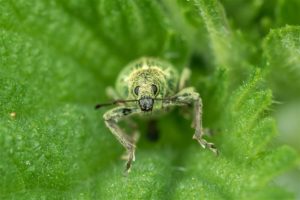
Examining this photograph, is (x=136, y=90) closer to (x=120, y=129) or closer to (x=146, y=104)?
(x=146, y=104)

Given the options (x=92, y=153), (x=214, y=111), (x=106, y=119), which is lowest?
(x=92, y=153)

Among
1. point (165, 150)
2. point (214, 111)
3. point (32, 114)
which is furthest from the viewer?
point (165, 150)

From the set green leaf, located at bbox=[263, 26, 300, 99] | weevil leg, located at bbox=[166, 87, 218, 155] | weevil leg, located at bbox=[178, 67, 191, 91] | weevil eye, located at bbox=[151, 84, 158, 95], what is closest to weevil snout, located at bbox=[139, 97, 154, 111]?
weevil eye, located at bbox=[151, 84, 158, 95]

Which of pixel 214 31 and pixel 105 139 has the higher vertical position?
pixel 214 31

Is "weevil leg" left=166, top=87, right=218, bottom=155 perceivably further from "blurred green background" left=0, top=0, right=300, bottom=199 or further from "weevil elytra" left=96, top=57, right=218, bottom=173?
"blurred green background" left=0, top=0, right=300, bottom=199

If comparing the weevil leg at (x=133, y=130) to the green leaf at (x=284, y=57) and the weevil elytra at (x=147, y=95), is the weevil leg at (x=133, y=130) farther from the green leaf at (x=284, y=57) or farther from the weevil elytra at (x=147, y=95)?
the green leaf at (x=284, y=57)

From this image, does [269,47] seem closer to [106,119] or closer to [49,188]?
[106,119]

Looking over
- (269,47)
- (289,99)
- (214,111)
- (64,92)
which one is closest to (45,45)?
(64,92)
